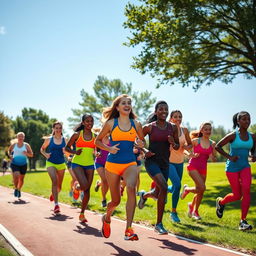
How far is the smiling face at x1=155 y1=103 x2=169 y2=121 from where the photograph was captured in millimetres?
5902

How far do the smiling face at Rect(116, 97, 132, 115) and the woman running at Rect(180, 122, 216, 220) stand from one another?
2.75m

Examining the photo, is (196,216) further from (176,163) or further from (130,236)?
(130,236)

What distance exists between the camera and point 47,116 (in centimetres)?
6838

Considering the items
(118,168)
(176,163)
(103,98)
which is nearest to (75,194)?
(176,163)

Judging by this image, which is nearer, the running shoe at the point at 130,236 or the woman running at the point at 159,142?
the running shoe at the point at 130,236

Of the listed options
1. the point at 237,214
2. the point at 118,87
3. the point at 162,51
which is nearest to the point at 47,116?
the point at 118,87

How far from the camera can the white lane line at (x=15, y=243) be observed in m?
4.57

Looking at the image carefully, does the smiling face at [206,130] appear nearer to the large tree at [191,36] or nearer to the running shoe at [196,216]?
the running shoe at [196,216]

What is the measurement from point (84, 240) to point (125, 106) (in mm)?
2350

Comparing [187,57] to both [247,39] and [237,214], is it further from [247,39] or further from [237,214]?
[237,214]

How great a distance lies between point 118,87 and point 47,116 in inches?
931

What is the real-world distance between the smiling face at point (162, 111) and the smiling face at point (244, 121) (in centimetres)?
167

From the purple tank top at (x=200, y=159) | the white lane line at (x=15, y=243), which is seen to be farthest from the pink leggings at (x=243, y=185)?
the white lane line at (x=15, y=243)

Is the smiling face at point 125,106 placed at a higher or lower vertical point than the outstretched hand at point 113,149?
higher
